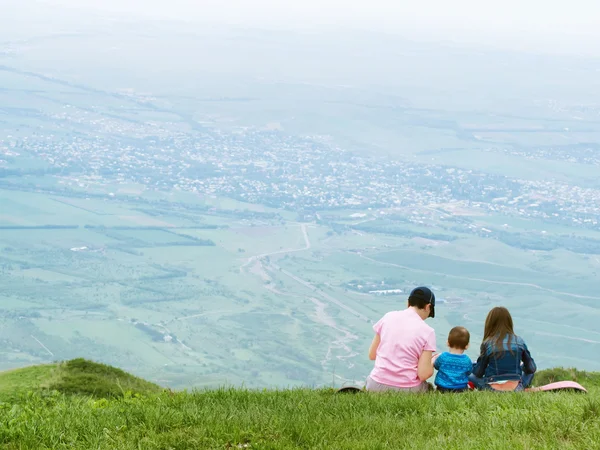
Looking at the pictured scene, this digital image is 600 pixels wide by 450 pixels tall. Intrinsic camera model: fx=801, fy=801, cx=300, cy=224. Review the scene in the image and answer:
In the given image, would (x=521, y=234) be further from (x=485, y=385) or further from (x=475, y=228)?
(x=485, y=385)

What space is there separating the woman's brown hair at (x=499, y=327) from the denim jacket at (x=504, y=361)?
0.11 ft

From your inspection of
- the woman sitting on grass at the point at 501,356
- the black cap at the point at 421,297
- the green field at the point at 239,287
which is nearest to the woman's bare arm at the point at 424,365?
the black cap at the point at 421,297

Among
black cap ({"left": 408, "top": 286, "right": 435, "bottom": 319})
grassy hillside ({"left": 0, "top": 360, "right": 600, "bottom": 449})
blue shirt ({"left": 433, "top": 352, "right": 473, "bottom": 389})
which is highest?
black cap ({"left": 408, "top": 286, "right": 435, "bottom": 319})

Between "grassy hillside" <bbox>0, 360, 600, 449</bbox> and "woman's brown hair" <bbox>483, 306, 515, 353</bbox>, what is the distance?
39.9 inches

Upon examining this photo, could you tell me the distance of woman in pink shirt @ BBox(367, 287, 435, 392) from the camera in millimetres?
8859

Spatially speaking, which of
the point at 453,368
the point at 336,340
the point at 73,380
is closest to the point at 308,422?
the point at 453,368

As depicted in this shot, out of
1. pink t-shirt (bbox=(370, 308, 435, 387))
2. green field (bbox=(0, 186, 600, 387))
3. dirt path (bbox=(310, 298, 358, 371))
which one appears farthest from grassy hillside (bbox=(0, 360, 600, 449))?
dirt path (bbox=(310, 298, 358, 371))

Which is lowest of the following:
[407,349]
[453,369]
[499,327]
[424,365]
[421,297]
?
[453,369]

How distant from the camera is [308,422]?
263 inches

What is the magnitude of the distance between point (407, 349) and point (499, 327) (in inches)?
43.6

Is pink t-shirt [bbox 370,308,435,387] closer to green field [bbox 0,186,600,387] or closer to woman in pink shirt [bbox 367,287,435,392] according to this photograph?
woman in pink shirt [bbox 367,287,435,392]

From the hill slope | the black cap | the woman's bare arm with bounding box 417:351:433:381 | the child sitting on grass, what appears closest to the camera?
the woman's bare arm with bounding box 417:351:433:381

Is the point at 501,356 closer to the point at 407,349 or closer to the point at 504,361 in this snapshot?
the point at 504,361

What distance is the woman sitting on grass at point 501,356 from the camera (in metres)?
9.08
